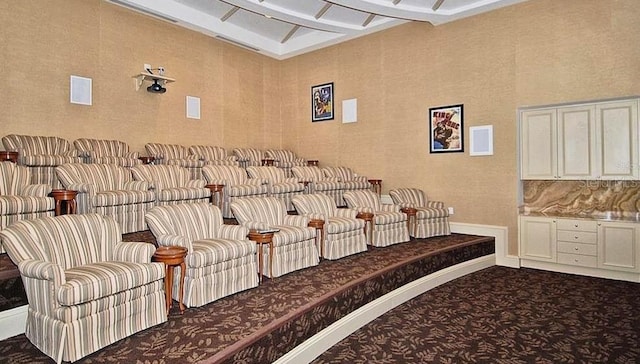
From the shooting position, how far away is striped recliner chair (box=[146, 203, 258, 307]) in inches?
136

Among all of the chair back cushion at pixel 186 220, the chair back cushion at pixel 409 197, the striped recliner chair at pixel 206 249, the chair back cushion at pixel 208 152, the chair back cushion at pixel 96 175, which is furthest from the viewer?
the chair back cushion at pixel 208 152

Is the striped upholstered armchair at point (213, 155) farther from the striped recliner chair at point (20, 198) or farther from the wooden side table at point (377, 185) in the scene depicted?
the striped recliner chair at point (20, 198)

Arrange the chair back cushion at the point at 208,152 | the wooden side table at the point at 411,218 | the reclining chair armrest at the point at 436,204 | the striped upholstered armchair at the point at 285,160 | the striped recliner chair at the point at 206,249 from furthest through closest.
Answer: the striped upholstered armchair at the point at 285,160
the chair back cushion at the point at 208,152
the reclining chair armrest at the point at 436,204
the wooden side table at the point at 411,218
the striped recliner chair at the point at 206,249

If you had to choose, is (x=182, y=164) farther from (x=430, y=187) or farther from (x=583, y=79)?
(x=583, y=79)

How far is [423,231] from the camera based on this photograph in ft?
21.3

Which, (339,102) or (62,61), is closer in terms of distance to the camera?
(62,61)

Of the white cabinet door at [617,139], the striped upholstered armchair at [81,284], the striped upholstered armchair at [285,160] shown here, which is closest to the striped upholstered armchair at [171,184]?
the striped upholstered armchair at [81,284]

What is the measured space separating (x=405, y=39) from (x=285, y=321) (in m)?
6.27

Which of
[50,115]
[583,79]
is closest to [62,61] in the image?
[50,115]

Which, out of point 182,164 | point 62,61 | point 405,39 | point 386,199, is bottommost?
point 386,199

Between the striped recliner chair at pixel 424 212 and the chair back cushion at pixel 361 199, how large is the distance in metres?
0.66

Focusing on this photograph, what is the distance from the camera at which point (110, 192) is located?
192 inches

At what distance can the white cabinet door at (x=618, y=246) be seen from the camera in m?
5.23

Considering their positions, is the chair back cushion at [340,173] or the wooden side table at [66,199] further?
the chair back cushion at [340,173]
